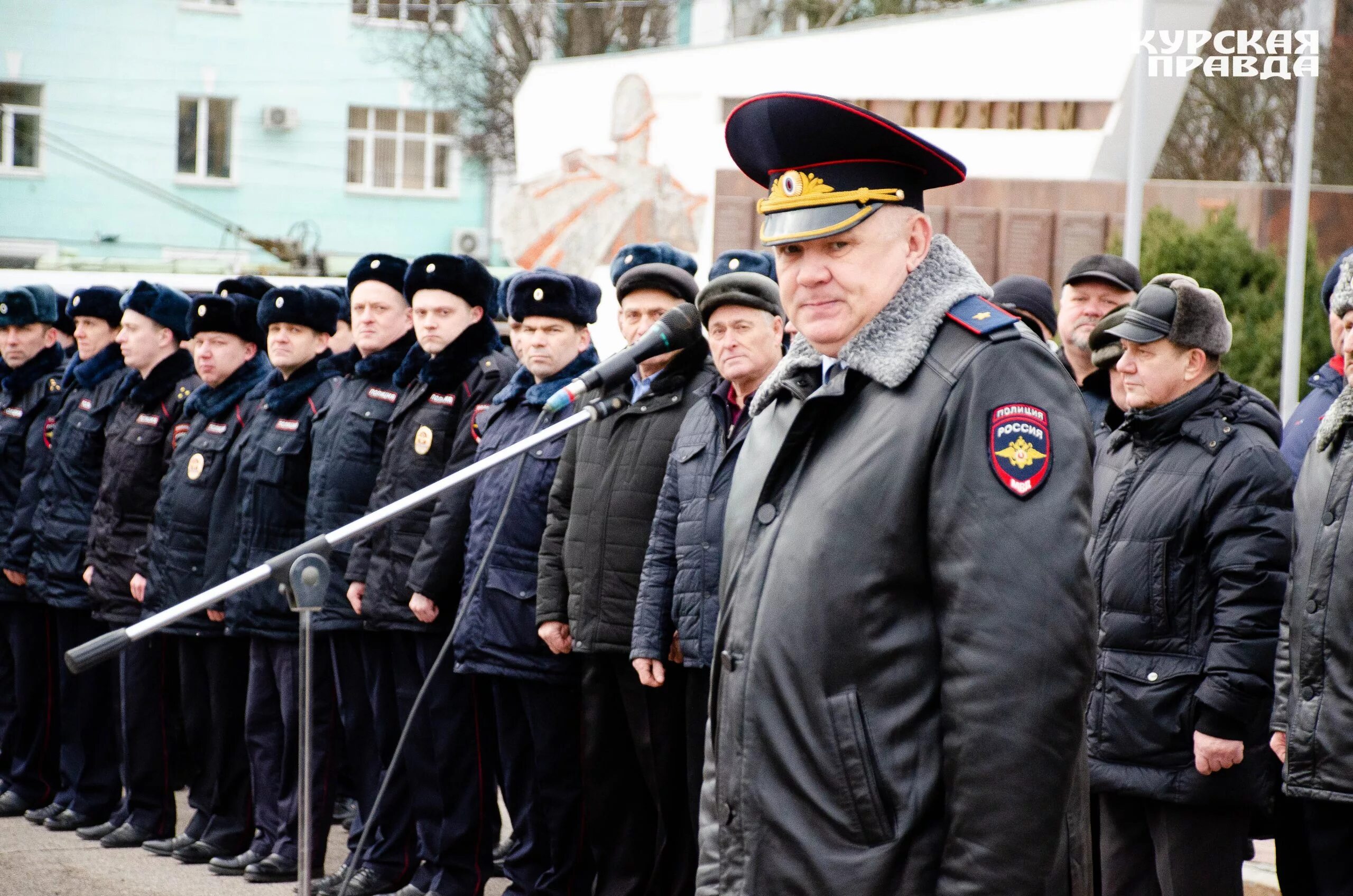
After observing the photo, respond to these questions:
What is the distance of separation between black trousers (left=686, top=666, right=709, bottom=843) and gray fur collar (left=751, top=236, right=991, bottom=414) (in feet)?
8.87

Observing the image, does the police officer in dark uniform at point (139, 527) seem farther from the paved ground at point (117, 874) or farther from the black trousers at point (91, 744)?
the paved ground at point (117, 874)

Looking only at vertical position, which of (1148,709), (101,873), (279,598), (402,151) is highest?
(402,151)

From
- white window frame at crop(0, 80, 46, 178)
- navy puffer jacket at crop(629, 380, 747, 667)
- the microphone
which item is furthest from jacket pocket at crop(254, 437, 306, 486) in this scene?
white window frame at crop(0, 80, 46, 178)

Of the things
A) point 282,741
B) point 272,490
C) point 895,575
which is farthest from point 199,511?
point 895,575

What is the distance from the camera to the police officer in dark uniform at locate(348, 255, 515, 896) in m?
6.23

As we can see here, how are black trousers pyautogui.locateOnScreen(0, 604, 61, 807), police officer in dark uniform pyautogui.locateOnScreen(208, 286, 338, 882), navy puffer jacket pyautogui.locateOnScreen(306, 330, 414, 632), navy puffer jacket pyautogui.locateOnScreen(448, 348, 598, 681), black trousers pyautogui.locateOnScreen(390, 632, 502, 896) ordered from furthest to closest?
black trousers pyautogui.locateOnScreen(0, 604, 61, 807) < police officer in dark uniform pyautogui.locateOnScreen(208, 286, 338, 882) < navy puffer jacket pyautogui.locateOnScreen(306, 330, 414, 632) < black trousers pyautogui.locateOnScreen(390, 632, 502, 896) < navy puffer jacket pyautogui.locateOnScreen(448, 348, 598, 681)

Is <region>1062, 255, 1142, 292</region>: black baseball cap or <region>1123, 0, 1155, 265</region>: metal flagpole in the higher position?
<region>1123, 0, 1155, 265</region>: metal flagpole

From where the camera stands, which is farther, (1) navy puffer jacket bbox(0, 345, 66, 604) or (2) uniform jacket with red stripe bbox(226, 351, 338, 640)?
(1) navy puffer jacket bbox(0, 345, 66, 604)

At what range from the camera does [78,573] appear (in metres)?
7.93

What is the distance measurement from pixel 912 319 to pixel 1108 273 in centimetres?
367

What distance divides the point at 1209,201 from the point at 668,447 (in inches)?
498

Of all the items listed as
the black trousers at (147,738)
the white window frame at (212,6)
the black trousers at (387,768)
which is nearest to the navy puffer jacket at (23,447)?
the black trousers at (147,738)

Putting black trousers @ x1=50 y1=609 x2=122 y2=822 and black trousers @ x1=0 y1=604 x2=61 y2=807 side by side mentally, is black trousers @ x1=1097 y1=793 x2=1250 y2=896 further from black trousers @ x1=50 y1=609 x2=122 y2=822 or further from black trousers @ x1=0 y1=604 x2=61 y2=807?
black trousers @ x1=0 y1=604 x2=61 y2=807

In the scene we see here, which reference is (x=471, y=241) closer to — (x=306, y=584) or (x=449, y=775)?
(x=449, y=775)
